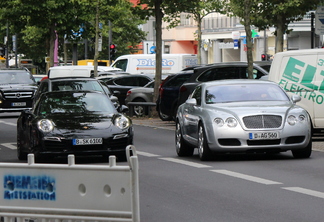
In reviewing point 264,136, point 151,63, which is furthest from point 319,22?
point 151,63

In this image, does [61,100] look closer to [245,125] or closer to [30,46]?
[245,125]

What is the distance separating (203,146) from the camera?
15555 mm

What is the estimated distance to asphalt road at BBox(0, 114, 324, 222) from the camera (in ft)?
30.6

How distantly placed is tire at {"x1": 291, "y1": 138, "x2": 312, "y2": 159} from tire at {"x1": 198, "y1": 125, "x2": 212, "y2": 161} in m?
1.47

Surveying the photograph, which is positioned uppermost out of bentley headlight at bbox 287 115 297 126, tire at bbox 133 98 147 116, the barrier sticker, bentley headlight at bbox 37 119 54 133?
the barrier sticker

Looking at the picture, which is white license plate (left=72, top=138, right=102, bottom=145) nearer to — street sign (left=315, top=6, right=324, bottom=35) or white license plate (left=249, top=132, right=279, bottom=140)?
white license plate (left=249, top=132, right=279, bottom=140)

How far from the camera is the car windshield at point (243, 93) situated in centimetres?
1644

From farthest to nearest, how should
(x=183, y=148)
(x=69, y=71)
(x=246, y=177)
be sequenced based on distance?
(x=69, y=71), (x=183, y=148), (x=246, y=177)

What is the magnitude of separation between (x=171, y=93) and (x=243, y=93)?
10406 mm

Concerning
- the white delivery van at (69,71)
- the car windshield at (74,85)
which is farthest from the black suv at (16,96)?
the white delivery van at (69,71)

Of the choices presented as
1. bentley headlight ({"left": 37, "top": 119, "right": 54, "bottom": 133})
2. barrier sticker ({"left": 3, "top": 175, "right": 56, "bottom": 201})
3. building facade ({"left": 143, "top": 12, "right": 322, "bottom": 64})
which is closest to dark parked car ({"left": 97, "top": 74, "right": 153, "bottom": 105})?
bentley headlight ({"left": 37, "top": 119, "right": 54, "bottom": 133})

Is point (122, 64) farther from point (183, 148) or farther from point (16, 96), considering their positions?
point (183, 148)

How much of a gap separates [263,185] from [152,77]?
86.2ft

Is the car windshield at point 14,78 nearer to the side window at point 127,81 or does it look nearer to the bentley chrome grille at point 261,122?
the side window at point 127,81
